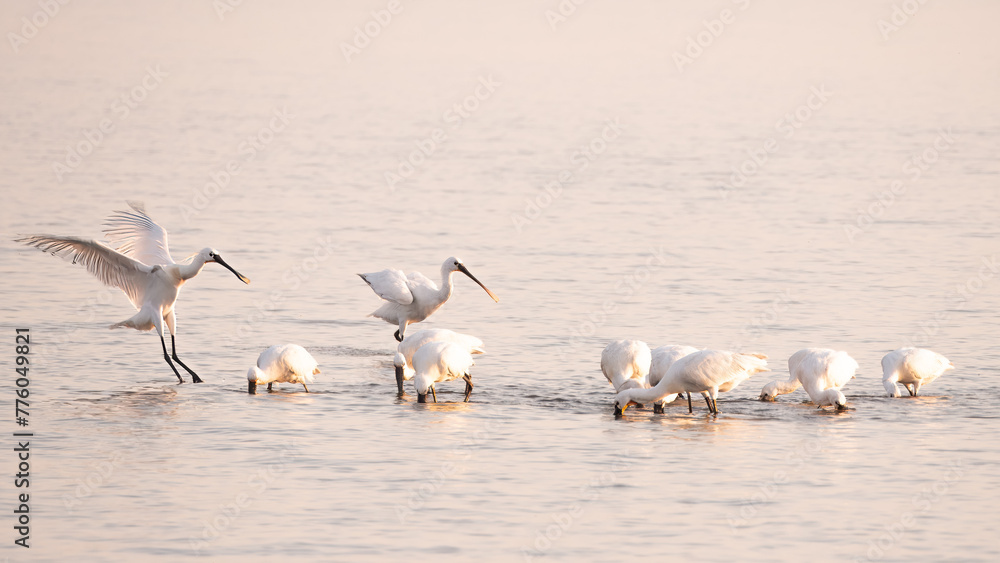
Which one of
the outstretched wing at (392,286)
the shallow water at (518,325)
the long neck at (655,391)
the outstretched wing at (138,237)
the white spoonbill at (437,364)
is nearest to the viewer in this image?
the shallow water at (518,325)

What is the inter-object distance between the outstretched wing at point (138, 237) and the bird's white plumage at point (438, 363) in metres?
3.58

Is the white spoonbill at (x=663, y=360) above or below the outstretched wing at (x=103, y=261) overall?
below

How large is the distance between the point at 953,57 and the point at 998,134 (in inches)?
1029

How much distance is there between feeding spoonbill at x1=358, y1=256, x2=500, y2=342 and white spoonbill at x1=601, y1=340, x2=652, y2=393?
11.6 feet

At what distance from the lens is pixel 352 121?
1732 inches

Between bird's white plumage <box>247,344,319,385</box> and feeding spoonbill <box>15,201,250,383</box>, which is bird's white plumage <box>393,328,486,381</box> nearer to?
bird's white plumage <box>247,344,319,385</box>

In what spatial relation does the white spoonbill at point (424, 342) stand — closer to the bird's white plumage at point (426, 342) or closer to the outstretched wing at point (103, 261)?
the bird's white plumage at point (426, 342)

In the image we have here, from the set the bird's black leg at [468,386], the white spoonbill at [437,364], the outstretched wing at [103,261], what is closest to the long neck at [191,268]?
the outstretched wing at [103,261]

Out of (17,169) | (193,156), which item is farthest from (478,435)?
(193,156)

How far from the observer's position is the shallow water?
34.3 ft

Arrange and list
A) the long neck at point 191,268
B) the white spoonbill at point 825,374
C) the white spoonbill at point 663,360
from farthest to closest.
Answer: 1. the long neck at point 191,268
2. the white spoonbill at point 663,360
3. the white spoonbill at point 825,374

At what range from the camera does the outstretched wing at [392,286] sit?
17.3 metres

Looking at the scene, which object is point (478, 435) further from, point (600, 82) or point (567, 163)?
point (600, 82)

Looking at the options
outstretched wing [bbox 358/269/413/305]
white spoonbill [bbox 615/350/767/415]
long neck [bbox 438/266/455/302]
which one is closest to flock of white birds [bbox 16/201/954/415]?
white spoonbill [bbox 615/350/767/415]
